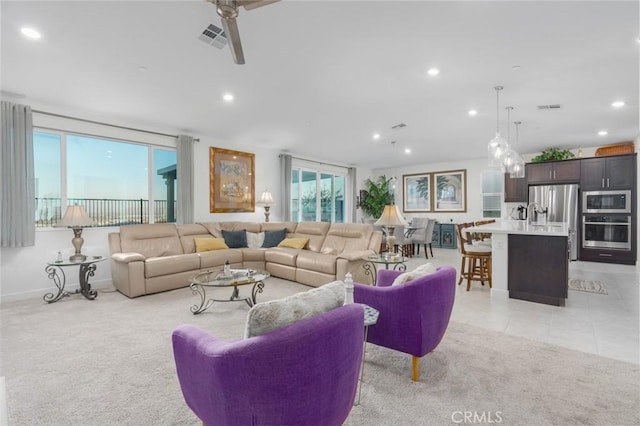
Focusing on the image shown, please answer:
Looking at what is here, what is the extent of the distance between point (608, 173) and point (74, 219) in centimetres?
941

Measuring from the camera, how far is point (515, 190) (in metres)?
7.47

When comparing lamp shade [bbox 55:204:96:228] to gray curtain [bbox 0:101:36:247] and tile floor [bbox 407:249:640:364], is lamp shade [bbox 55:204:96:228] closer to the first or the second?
gray curtain [bbox 0:101:36:247]

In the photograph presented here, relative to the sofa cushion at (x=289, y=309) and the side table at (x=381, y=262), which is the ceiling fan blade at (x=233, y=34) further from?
the side table at (x=381, y=262)

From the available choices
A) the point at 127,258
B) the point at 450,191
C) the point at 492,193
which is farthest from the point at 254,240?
the point at 492,193

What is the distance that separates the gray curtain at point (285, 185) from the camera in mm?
7442

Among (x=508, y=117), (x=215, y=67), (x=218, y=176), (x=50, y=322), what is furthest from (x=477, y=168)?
(x=50, y=322)

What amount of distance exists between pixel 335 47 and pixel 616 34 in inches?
93.2

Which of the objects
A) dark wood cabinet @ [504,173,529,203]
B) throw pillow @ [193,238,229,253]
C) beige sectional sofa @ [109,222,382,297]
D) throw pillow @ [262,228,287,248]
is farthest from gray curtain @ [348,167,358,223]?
throw pillow @ [193,238,229,253]

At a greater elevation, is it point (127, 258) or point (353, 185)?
point (353, 185)

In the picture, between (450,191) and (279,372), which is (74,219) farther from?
(450,191)

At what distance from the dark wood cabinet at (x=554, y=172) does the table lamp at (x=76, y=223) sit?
340 inches

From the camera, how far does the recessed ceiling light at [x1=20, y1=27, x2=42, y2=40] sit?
8.32ft

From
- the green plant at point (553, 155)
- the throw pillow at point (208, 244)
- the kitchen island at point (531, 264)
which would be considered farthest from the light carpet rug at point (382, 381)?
the green plant at point (553, 155)

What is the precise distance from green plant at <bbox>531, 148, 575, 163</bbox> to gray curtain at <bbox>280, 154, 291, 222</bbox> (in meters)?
5.76
